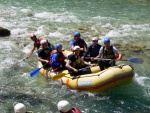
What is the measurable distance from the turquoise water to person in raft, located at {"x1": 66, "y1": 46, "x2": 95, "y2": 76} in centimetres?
60

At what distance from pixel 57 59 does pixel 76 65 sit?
626 mm

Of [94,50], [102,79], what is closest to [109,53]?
[94,50]

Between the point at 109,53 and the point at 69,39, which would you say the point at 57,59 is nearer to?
the point at 109,53

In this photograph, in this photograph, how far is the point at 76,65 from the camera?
924 centimetres

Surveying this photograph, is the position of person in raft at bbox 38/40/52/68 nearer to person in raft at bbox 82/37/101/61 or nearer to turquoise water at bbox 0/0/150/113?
turquoise water at bbox 0/0/150/113

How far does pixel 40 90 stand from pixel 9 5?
1230 centimetres

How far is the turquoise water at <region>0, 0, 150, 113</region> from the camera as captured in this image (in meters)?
8.54

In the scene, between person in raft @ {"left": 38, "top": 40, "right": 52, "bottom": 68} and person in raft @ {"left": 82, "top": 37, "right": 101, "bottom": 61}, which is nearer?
person in raft @ {"left": 82, "top": 37, "right": 101, "bottom": 61}

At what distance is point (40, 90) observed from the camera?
9.23 m

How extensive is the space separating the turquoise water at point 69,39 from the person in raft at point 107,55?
794 mm

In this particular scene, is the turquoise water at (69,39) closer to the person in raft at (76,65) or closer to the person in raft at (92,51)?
the person in raft at (76,65)

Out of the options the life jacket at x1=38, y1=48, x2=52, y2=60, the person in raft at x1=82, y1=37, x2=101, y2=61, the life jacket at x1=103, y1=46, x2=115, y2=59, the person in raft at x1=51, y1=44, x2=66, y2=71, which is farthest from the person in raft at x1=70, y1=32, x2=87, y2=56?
the life jacket at x1=103, y1=46, x2=115, y2=59

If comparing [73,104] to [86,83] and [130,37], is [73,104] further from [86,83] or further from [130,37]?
[130,37]

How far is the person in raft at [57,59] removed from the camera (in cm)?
936
